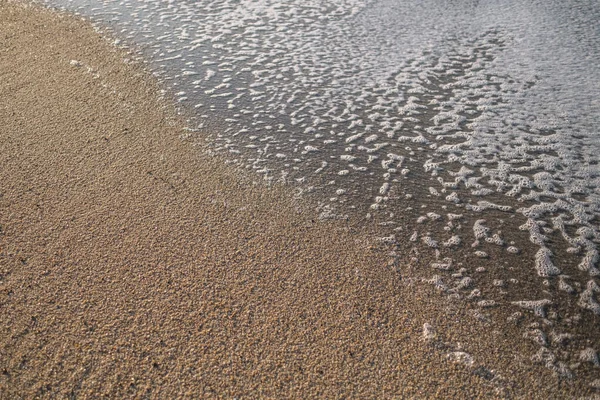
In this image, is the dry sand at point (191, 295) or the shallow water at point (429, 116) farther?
the shallow water at point (429, 116)

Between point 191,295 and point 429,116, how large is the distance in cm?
183

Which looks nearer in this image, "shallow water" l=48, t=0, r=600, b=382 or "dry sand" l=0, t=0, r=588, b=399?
"dry sand" l=0, t=0, r=588, b=399

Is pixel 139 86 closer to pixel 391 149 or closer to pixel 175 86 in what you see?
pixel 175 86

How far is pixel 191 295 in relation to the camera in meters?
1.76

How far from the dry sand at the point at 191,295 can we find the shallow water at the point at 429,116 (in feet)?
0.63

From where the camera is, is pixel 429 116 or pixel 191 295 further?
pixel 429 116

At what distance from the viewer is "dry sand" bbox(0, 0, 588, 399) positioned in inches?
59.5

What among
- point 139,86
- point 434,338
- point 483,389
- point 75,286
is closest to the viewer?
point 483,389

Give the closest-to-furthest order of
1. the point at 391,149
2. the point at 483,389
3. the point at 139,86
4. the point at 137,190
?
the point at 483,389 < the point at 137,190 < the point at 391,149 < the point at 139,86

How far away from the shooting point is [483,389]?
150cm

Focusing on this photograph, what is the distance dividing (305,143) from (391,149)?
18.5 inches

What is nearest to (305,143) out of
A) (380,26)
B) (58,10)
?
(380,26)

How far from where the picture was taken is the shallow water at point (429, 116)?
202 cm

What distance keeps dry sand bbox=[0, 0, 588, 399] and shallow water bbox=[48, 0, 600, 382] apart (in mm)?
191
